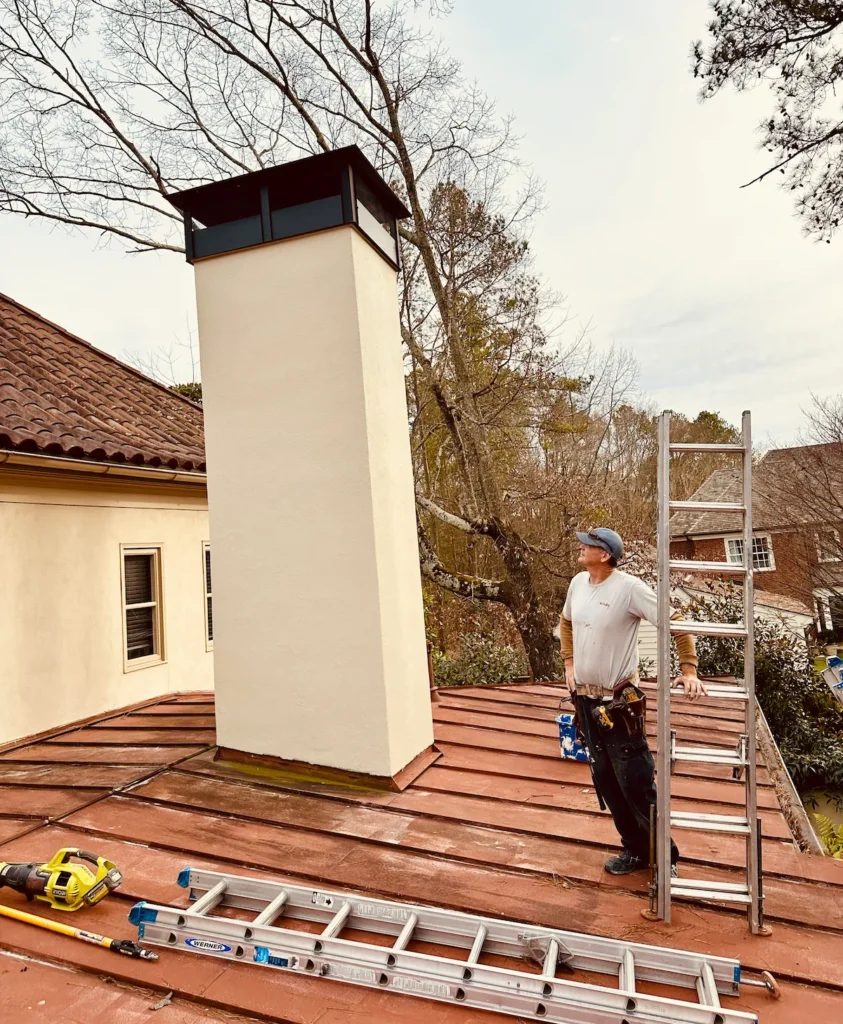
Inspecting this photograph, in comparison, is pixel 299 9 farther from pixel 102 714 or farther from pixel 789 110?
pixel 102 714

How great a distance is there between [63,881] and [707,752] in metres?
2.70

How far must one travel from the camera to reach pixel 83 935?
2.45m

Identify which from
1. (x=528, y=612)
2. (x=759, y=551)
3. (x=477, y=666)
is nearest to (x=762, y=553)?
(x=759, y=551)

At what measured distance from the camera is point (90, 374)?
26.7 feet

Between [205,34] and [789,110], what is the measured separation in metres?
12.4

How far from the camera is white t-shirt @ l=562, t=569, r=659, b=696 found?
9.68 feet

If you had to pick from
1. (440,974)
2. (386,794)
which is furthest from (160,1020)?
(386,794)

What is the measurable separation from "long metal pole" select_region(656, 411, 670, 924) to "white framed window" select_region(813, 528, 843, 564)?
15275 mm

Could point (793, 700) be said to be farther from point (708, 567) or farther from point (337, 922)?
point (337, 922)

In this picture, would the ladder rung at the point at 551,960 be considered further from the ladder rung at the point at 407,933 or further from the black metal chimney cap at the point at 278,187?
the black metal chimney cap at the point at 278,187

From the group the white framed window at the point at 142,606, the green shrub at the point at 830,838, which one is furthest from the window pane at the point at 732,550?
the white framed window at the point at 142,606

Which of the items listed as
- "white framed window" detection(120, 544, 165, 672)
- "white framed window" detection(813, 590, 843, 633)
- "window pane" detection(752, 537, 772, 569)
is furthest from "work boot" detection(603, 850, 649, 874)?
"window pane" detection(752, 537, 772, 569)

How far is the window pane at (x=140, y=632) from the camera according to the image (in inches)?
270

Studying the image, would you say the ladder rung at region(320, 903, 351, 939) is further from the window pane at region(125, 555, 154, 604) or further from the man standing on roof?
the window pane at region(125, 555, 154, 604)
